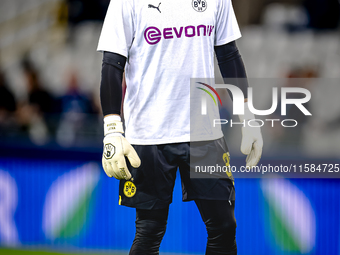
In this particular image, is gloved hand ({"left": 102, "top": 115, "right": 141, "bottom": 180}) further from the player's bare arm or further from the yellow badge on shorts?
the player's bare arm

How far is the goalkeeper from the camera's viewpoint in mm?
1738

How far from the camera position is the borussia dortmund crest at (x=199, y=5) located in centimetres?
177

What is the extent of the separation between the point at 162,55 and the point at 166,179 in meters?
0.51

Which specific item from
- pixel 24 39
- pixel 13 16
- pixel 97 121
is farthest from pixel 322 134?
pixel 13 16

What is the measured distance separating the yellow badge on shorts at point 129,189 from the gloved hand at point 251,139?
1.68ft

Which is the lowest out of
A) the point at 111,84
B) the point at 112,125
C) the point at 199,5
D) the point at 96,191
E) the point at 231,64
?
the point at 96,191

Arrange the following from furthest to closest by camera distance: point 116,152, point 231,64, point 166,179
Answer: point 231,64 < point 166,179 < point 116,152

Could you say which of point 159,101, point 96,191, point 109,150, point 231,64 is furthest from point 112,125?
point 96,191

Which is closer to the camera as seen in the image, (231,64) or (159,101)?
(159,101)

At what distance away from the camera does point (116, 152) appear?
165 centimetres

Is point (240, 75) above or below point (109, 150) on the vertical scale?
above

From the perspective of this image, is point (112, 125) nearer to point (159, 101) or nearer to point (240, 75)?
point (159, 101)

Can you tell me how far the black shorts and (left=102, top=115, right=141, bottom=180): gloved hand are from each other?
76 millimetres

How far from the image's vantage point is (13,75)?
6.09 metres
